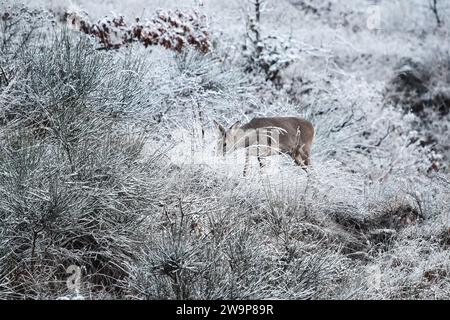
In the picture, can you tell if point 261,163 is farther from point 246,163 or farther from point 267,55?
point 267,55

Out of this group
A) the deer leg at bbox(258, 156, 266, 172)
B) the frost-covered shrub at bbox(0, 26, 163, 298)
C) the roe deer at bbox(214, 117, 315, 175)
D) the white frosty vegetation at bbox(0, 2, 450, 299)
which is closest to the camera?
the white frosty vegetation at bbox(0, 2, 450, 299)

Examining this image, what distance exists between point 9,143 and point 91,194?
0.95 metres

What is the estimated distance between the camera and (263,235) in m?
4.87

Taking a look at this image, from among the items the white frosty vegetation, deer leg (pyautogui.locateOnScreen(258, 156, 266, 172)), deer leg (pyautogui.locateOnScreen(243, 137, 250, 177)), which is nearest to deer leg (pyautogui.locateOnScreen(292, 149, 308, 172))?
the white frosty vegetation

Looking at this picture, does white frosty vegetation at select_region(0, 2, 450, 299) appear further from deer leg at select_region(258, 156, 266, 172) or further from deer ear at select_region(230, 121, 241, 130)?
deer ear at select_region(230, 121, 241, 130)

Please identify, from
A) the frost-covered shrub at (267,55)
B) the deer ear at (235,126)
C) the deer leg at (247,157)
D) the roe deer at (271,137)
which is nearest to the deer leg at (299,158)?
the roe deer at (271,137)

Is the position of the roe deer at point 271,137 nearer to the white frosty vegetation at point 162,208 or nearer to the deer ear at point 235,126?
the deer ear at point 235,126

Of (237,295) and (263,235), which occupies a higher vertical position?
(263,235)

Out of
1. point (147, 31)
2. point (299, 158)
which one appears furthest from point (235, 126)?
point (147, 31)

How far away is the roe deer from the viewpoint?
6965mm

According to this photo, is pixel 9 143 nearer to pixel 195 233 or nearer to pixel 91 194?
pixel 91 194

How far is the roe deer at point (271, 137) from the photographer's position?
22.9 ft

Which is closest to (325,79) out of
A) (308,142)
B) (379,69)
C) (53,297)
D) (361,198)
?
(379,69)

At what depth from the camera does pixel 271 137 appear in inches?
277
